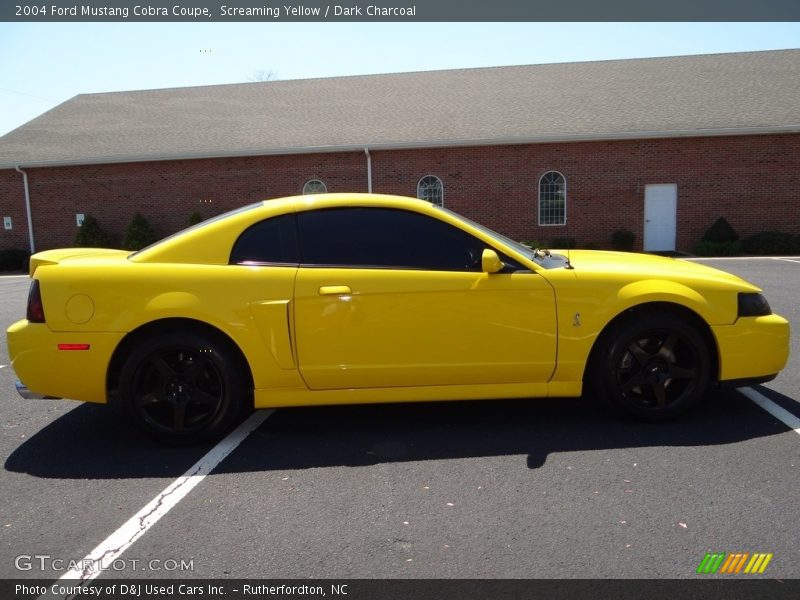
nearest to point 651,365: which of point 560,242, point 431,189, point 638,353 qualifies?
point 638,353

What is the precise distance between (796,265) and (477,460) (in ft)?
46.7

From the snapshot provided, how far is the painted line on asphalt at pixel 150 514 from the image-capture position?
288cm

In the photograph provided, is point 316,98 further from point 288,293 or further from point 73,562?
point 73,562

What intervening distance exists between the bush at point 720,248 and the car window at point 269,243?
1729 cm

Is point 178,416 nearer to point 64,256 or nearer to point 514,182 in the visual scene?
point 64,256

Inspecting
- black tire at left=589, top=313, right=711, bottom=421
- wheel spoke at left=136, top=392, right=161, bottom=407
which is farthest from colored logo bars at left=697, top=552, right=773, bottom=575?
wheel spoke at left=136, top=392, right=161, bottom=407

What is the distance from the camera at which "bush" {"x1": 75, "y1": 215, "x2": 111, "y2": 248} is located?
21719 millimetres

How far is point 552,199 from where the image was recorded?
2047cm

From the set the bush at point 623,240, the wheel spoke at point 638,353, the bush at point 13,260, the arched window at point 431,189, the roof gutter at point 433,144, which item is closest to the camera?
the wheel spoke at point 638,353

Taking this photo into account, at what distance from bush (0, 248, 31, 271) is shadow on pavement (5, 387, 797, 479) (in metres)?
19.6

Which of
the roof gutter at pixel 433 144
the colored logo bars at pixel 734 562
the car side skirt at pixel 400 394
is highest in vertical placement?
the roof gutter at pixel 433 144

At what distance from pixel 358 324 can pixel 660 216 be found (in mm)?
18203

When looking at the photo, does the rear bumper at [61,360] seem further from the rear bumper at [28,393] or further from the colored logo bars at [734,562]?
the colored logo bars at [734,562]

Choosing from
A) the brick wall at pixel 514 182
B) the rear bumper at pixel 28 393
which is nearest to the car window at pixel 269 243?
the rear bumper at pixel 28 393
